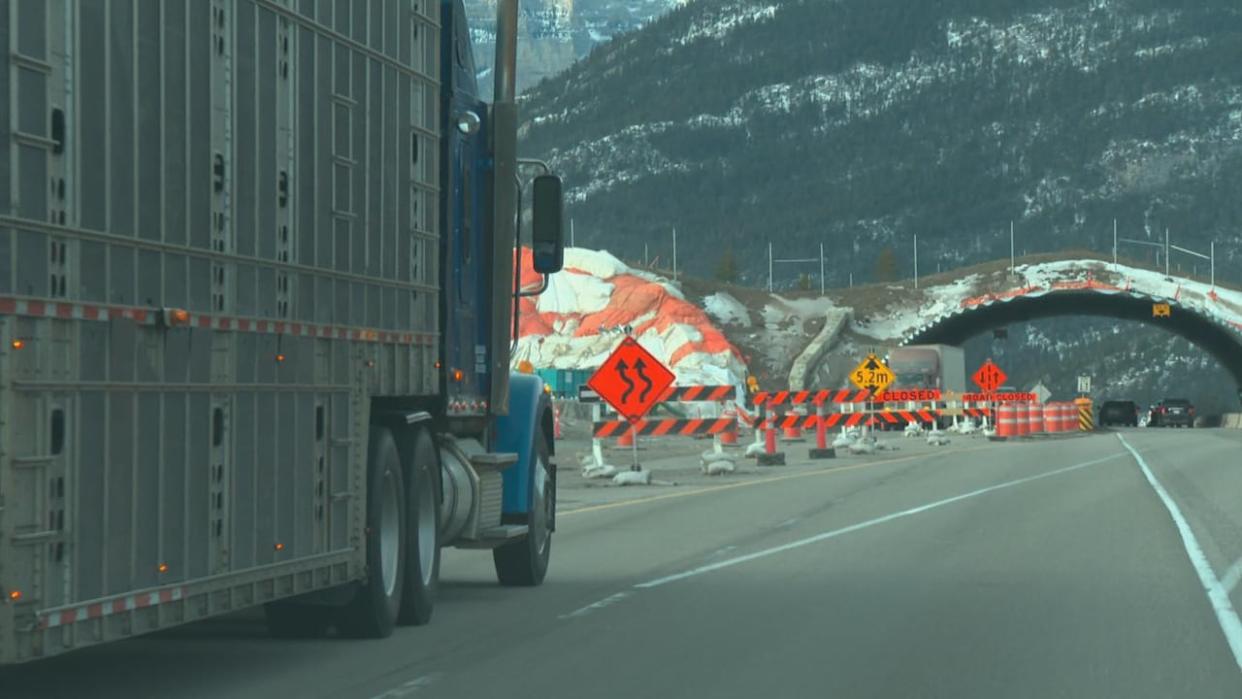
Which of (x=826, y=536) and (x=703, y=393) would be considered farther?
(x=703, y=393)

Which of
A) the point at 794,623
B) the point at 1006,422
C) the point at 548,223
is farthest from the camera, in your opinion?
the point at 1006,422

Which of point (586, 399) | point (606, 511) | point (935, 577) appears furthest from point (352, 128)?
point (586, 399)

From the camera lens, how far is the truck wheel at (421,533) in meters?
12.6

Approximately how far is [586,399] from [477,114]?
112ft

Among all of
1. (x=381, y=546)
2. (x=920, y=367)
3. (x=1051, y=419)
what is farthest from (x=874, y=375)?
(x=381, y=546)

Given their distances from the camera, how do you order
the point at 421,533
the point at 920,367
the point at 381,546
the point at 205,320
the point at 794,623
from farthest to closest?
1. the point at 920,367
2. the point at 794,623
3. the point at 421,533
4. the point at 381,546
5. the point at 205,320

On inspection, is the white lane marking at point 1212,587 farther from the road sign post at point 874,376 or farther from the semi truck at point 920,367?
the semi truck at point 920,367

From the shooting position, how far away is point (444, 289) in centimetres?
1372

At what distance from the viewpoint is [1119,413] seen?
92.2 meters

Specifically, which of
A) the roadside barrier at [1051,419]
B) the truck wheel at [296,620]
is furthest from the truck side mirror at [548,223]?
the roadside barrier at [1051,419]

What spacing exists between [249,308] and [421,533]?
3.52 meters

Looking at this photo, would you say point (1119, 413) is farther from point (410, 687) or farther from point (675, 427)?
point (410, 687)

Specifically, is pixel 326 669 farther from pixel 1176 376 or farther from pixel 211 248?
pixel 1176 376

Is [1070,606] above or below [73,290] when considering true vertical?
below
